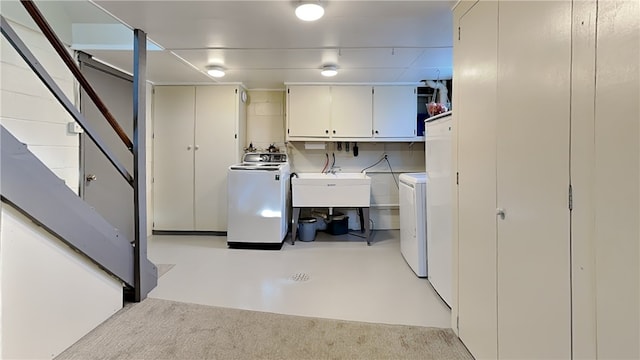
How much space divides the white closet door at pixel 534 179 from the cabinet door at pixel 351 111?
3.08m

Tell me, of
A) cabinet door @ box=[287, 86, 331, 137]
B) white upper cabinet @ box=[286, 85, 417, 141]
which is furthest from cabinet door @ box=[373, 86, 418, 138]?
cabinet door @ box=[287, 86, 331, 137]

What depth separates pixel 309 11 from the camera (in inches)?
83.6

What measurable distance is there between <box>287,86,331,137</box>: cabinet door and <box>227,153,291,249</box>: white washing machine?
85 cm

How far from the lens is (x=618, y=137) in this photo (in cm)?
86

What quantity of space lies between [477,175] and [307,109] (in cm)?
315

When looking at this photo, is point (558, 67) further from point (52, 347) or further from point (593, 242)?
point (52, 347)

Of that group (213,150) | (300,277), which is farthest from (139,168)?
(213,150)

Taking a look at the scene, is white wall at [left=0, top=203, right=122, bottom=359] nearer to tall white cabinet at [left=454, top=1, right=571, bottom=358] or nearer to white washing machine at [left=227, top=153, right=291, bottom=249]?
white washing machine at [left=227, top=153, right=291, bottom=249]

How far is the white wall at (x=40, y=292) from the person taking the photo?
1556mm

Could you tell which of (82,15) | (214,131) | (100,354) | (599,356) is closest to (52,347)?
(100,354)

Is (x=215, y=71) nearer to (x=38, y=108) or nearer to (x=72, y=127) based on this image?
(x=72, y=127)

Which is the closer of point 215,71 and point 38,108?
point 38,108

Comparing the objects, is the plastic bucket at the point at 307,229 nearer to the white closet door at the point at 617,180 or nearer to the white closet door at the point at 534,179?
the white closet door at the point at 534,179

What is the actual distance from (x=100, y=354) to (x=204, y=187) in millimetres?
2896
